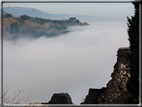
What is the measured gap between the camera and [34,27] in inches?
2141

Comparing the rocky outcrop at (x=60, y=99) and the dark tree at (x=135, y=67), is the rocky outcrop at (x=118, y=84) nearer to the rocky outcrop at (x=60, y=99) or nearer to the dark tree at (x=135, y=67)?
the dark tree at (x=135, y=67)

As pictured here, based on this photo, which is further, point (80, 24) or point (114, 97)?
point (80, 24)

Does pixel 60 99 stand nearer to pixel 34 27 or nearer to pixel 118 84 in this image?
pixel 118 84

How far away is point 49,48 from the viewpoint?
222 feet

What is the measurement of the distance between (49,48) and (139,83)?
58639mm

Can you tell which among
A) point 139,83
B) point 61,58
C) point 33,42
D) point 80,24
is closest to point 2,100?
point 139,83

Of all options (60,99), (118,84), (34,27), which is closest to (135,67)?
(118,84)

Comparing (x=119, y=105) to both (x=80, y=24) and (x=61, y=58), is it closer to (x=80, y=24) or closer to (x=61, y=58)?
(x=80, y=24)

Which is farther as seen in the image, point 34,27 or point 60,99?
point 34,27

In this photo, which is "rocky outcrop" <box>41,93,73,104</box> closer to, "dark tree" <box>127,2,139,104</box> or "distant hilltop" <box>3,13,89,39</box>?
"dark tree" <box>127,2,139,104</box>

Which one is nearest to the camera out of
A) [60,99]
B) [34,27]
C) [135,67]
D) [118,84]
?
Result: [135,67]

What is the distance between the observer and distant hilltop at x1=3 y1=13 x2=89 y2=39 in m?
42.9

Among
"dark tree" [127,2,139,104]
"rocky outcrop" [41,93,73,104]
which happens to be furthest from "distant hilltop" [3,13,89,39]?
"dark tree" [127,2,139,104]

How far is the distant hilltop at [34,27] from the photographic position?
141 ft
